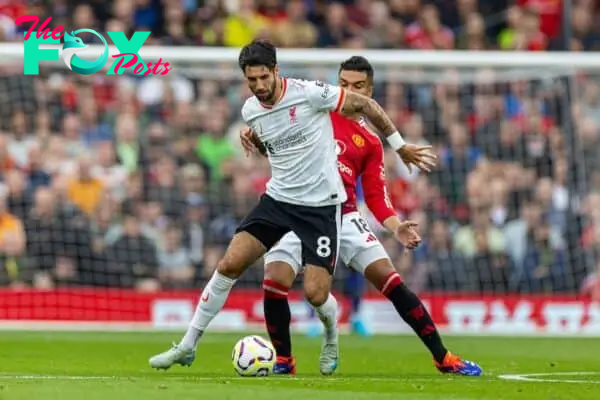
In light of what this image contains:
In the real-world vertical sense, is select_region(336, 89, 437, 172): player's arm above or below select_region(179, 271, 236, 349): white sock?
above

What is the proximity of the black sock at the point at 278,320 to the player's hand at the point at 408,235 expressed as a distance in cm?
101

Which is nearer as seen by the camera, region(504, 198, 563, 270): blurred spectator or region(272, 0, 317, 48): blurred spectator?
region(504, 198, 563, 270): blurred spectator

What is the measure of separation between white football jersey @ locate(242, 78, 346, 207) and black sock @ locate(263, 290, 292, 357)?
2.66 ft

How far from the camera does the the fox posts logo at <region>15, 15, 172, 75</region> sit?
18750 mm

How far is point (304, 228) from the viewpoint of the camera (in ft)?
36.9

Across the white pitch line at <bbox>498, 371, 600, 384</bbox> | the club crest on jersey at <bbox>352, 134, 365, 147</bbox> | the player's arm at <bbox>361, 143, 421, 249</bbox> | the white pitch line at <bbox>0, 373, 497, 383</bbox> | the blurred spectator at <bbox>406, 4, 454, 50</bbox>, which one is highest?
the blurred spectator at <bbox>406, 4, 454, 50</bbox>

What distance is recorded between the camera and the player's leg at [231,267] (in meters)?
11.2

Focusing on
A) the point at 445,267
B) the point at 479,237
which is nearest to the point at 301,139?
the point at 445,267

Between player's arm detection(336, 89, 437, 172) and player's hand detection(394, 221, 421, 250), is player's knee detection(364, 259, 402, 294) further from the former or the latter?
player's arm detection(336, 89, 437, 172)

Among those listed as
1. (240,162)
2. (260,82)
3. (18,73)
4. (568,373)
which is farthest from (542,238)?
(260,82)

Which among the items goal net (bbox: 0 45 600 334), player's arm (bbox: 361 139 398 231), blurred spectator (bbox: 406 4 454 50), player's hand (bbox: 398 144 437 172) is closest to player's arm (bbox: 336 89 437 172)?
player's hand (bbox: 398 144 437 172)

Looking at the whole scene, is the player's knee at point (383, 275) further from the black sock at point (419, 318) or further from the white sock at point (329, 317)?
the white sock at point (329, 317)

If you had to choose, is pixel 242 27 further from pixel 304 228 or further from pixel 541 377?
pixel 541 377

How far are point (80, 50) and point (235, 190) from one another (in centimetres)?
316
